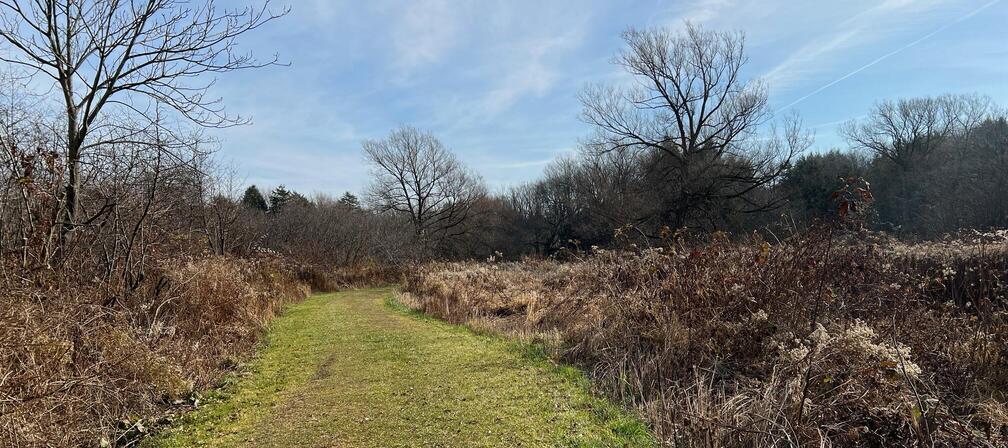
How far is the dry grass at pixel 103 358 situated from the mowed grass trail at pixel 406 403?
378mm

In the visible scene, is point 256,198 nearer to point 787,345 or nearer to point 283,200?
point 283,200

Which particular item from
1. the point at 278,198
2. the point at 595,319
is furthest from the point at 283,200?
the point at 595,319

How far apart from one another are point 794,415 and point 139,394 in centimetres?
550

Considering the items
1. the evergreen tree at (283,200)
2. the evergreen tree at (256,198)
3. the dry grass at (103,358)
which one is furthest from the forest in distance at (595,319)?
the evergreen tree at (256,198)

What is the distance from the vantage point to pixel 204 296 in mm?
7414

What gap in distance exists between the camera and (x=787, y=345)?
4.90 m

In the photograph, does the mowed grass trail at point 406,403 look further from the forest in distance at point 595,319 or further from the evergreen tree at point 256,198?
the evergreen tree at point 256,198

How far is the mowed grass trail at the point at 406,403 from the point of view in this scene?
370cm

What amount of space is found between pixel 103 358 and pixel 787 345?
252 inches

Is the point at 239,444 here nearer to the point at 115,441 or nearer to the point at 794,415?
the point at 115,441

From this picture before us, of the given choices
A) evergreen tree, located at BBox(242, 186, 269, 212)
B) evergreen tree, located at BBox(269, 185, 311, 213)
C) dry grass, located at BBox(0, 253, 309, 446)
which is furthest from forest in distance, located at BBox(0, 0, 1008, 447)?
evergreen tree, located at BBox(242, 186, 269, 212)

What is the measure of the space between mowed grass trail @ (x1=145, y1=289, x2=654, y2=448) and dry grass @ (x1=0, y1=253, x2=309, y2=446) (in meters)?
0.38

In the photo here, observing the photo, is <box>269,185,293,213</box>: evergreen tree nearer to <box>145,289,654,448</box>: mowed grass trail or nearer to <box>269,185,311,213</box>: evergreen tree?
<box>269,185,311,213</box>: evergreen tree

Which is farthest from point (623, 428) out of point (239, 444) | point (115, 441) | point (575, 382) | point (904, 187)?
point (904, 187)
